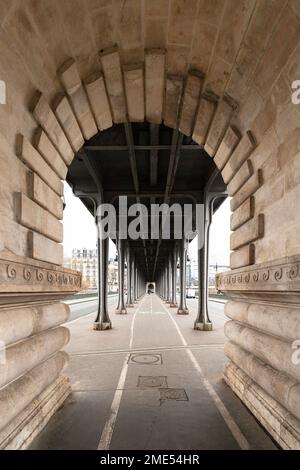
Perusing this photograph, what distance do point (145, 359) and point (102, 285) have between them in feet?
27.9

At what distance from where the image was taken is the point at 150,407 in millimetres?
5934

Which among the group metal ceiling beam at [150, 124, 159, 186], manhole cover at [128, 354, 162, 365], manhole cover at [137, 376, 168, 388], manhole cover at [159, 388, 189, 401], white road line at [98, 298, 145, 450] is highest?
metal ceiling beam at [150, 124, 159, 186]

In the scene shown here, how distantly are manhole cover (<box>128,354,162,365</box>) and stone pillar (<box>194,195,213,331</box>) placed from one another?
7275mm

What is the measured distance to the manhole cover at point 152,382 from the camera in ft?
23.8

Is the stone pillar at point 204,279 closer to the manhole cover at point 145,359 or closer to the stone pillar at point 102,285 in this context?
the stone pillar at point 102,285

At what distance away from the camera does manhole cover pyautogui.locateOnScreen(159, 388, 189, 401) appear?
6434mm

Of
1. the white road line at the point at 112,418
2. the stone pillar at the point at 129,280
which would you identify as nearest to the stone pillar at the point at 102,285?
the white road line at the point at 112,418

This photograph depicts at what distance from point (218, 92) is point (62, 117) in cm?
283

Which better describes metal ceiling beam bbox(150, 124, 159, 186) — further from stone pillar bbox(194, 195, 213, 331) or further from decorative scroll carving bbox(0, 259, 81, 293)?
decorative scroll carving bbox(0, 259, 81, 293)

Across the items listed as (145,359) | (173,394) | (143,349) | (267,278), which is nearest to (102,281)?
(143,349)

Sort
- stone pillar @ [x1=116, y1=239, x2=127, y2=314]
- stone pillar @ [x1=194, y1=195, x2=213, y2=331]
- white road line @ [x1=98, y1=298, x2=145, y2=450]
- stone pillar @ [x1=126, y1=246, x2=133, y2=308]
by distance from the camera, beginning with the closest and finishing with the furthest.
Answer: white road line @ [x1=98, y1=298, x2=145, y2=450], stone pillar @ [x1=194, y1=195, x2=213, y2=331], stone pillar @ [x1=116, y1=239, x2=127, y2=314], stone pillar @ [x1=126, y1=246, x2=133, y2=308]

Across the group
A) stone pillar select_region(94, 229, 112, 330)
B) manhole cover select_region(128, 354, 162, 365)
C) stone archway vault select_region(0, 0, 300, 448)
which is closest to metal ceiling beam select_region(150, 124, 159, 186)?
stone archway vault select_region(0, 0, 300, 448)
